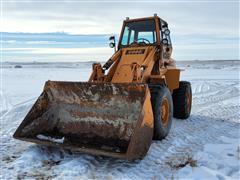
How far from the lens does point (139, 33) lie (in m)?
7.71

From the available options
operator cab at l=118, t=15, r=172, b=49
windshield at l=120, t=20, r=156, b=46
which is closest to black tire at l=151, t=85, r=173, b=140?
operator cab at l=118, t=15, r=172, b=49

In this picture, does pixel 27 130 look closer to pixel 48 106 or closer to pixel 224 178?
pixel 48 106

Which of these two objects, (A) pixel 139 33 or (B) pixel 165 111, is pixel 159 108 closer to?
(B) pixel 165 111

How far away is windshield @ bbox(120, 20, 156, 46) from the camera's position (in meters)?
7.49

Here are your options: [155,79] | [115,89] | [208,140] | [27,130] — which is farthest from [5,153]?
[208,140]

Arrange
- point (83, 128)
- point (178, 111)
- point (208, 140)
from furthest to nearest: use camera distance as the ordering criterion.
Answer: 1. point (178, 111)
2. point (208, 140)
3. point (83, 128)

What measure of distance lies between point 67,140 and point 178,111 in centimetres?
389

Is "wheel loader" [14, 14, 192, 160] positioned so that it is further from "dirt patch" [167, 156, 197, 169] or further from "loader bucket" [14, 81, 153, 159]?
"dirt patch" [167, 156, 197, 169]

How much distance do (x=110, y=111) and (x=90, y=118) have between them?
0.43 metres

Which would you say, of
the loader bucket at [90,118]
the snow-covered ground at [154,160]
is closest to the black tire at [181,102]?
the snow-covered ground at [154,160]

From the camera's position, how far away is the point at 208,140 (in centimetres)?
643

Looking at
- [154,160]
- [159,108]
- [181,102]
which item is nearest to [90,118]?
[159,108]

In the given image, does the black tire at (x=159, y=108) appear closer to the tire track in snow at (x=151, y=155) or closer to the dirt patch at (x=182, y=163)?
the tire track in snow at (x=151, y=155)

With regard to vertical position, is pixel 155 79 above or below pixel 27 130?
above
